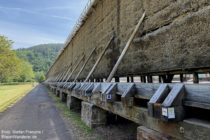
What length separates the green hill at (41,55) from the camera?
6870 inches

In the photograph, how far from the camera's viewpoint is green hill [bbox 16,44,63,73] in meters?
174

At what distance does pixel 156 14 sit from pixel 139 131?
3.52m

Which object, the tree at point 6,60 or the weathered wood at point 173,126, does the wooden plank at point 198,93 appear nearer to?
the weathered wood at point 173,126

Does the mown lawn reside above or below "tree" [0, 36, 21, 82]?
below

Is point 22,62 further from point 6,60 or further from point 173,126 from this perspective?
point 173,126

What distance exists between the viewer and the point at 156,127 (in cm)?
377

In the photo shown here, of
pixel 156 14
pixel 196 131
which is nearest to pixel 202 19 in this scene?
pixel 156 14

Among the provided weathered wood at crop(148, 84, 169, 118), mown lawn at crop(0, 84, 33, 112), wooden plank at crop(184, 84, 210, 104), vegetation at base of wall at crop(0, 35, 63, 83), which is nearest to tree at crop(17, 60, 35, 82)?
vegetation at base of wall at crop(0, 35, 63, 83)

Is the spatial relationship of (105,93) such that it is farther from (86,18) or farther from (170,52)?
(86,18)

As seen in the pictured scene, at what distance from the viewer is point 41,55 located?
191875 millimetres

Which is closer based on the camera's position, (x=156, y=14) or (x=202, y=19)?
(x=202, y=19)

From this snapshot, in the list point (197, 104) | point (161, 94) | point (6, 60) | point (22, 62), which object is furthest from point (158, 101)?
point (22, 62)

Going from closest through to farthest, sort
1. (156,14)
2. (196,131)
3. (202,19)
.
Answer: (196,131), (202,19), (156,14)

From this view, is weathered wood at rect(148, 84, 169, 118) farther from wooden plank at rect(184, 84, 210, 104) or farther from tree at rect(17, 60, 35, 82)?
tree at rect(17, 60, 35, 82)
